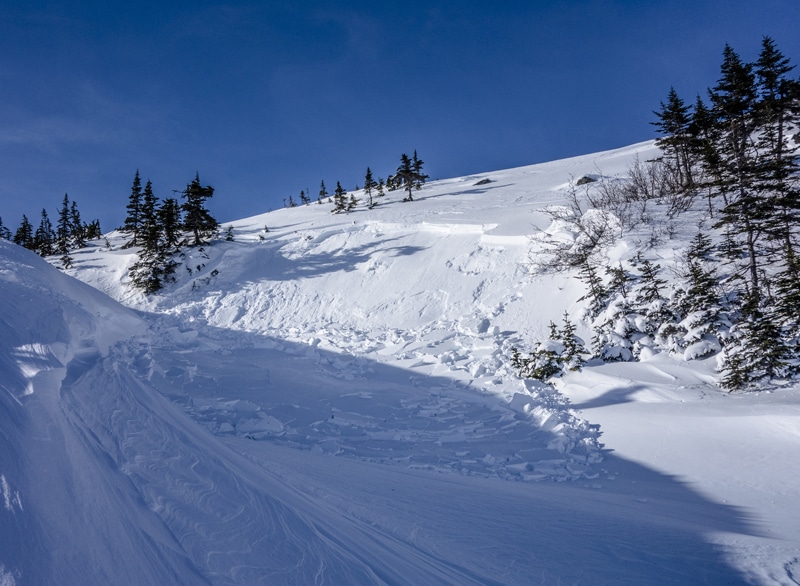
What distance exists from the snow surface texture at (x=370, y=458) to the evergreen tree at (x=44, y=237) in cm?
3711

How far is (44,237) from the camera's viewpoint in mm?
48125

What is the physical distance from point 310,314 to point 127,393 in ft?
47.8

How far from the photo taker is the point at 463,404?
25.8 feet

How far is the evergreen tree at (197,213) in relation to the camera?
2539 centimetres

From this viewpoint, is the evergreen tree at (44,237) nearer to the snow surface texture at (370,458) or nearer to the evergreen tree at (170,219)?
the evergreen tree at (170,219)

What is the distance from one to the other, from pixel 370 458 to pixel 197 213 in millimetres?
25219

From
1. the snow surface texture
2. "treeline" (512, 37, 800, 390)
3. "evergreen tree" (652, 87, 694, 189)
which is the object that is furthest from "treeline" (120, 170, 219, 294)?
"evergreen tree" (652, 87, 694, 189)

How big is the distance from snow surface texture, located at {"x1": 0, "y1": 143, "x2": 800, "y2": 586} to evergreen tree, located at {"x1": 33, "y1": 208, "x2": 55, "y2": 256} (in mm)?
37108

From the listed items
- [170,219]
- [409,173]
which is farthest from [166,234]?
[409,173]

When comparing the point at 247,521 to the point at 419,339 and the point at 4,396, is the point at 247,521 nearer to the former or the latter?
the point at 4,396

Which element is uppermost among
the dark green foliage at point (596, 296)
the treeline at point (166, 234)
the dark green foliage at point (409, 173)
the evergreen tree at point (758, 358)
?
the dark green foliage at point (409, 173)

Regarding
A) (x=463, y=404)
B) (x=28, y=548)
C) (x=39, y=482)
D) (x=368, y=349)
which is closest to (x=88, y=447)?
(x=39, y=482)

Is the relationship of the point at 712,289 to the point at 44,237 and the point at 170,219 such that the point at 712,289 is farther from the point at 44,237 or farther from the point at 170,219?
the point at 44,237

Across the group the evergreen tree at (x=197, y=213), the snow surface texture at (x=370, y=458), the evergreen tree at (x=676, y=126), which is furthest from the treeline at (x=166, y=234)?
the evergreen tree at (x=676, y=126)
